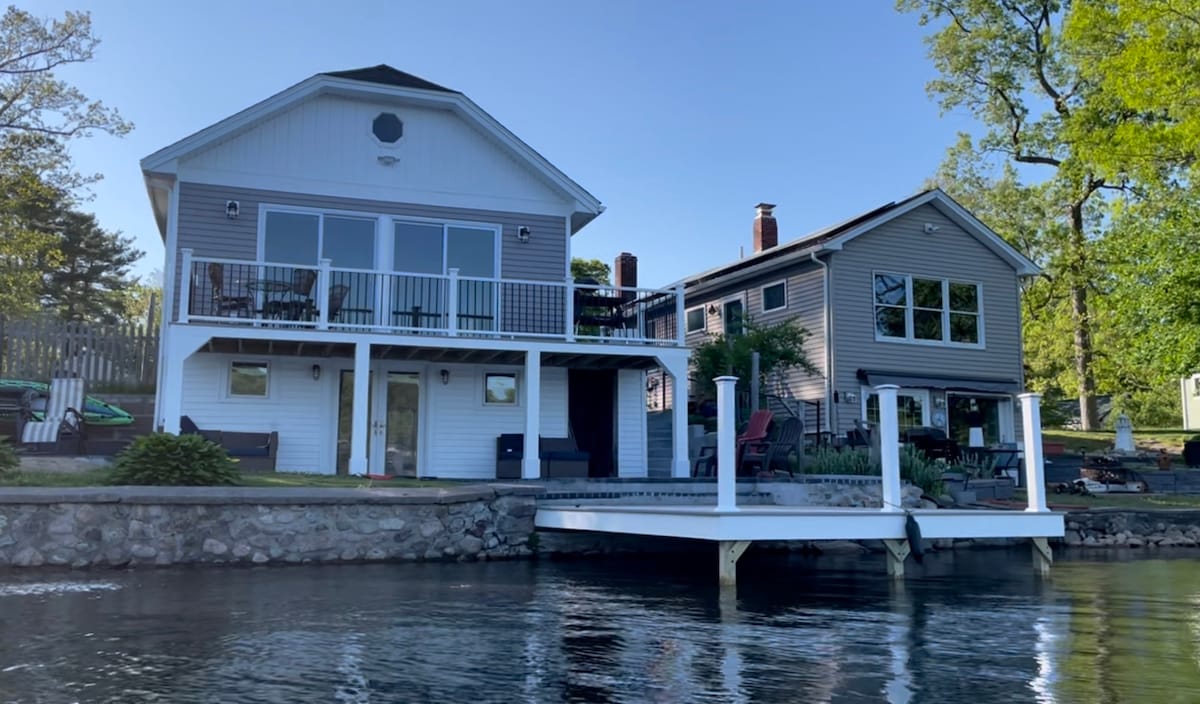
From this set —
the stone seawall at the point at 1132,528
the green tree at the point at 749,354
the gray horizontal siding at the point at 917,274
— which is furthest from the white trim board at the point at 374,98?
the stone seawall at the point at 1132,528

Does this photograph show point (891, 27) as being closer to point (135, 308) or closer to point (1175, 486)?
point (1175, 486)

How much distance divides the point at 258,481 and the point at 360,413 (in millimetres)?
2072

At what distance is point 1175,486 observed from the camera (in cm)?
2014

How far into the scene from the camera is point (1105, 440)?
88.0 ft

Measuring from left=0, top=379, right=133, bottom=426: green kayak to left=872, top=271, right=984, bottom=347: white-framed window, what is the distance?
14316 millimetres

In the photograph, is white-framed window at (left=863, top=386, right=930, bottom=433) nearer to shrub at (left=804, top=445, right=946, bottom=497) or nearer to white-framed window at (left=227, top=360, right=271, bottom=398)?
shrub at (left=804, top=445, right=946, bottom=497)

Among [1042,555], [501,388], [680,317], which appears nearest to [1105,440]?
[680,317]

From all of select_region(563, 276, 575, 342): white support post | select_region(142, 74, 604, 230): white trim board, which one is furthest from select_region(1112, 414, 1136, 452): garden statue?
select_region(563, 276, 575, 342): white support post

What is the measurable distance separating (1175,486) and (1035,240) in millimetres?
12968

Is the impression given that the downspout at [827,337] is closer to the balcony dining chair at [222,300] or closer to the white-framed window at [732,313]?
the white-framed window at [732,313]

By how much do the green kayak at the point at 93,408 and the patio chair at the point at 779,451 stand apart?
9846 mm

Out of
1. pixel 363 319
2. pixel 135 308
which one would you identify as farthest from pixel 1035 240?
pixel 135 308

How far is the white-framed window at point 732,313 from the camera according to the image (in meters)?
22.5

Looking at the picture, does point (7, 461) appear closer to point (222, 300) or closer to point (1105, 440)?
point (222, 300)
